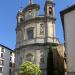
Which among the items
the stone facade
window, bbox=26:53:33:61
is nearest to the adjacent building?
the stone facade

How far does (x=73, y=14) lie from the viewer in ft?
87.5

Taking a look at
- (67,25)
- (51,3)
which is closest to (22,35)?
(51,3)

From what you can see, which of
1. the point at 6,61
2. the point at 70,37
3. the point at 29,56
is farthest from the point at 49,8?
the point at 70,37

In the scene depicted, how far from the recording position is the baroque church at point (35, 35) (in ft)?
171

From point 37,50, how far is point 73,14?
86.6ft

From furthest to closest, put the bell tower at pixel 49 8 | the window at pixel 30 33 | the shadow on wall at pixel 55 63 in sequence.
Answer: the bell tower at pixel 49 8 → the window at pixel 30 33 → the shadow on wall at pixel 55 63

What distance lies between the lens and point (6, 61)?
7019cm

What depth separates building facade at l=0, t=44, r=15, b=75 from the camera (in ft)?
225

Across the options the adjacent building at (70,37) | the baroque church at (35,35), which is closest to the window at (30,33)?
the baroque church at (35,35)

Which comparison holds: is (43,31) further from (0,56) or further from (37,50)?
(0,56)

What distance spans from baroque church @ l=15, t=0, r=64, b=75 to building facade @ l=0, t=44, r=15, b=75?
1413cm

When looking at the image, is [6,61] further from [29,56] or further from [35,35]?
[35,35]

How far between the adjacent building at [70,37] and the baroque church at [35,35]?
2369 cm

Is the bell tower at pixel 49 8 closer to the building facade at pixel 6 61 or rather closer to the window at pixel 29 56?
the window at pixel 29 56
